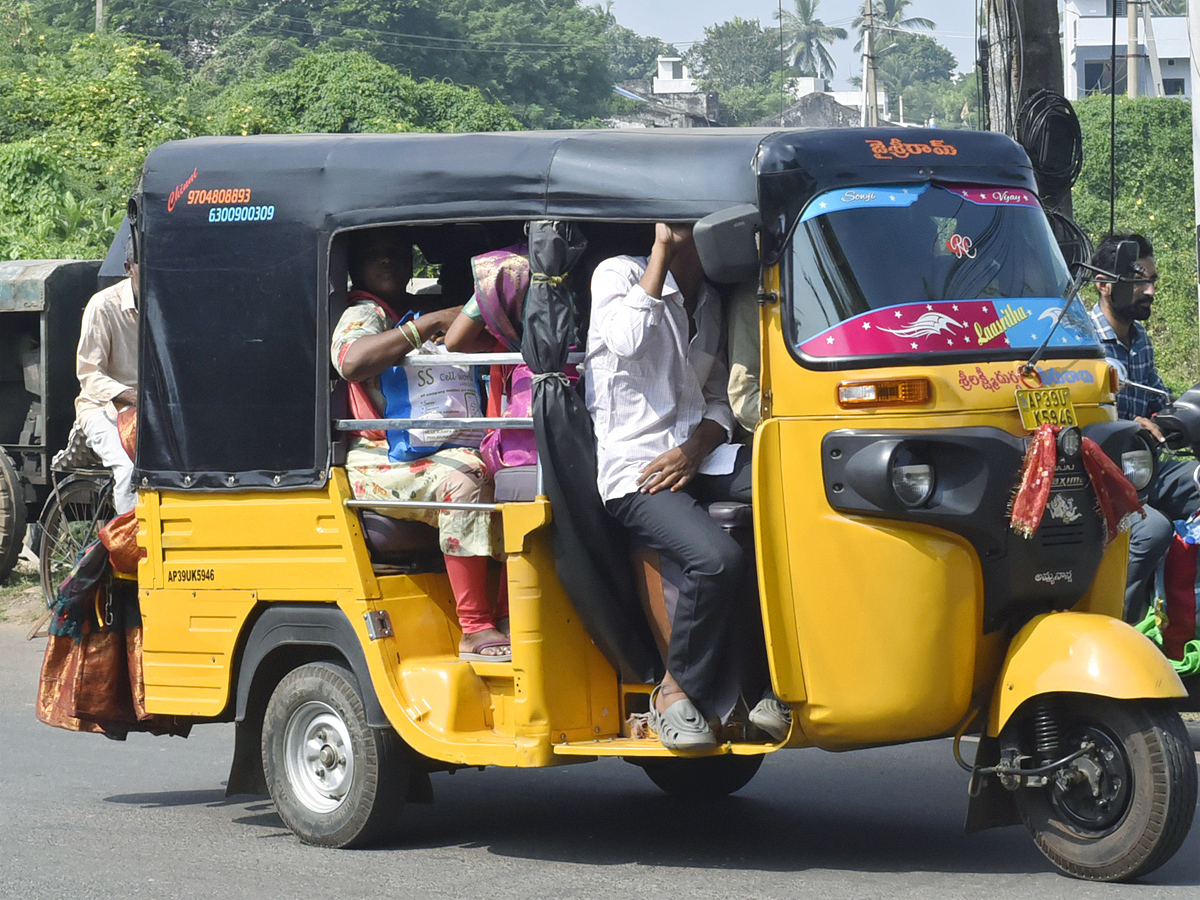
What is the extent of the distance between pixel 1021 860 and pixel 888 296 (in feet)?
6.21

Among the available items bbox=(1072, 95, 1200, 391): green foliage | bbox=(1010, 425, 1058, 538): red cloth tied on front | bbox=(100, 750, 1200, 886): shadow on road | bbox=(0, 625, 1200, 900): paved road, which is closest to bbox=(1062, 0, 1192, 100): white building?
bbox=(1072, 95, 1200, 391): green foliage

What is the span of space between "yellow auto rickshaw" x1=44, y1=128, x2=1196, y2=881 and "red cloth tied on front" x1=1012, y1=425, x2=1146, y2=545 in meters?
0.02

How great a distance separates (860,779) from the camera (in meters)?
6.98

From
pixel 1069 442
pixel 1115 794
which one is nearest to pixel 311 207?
pixel 1069 442

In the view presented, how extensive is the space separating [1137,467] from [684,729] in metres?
1.69

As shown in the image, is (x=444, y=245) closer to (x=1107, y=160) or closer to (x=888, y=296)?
(x=888, y=296)

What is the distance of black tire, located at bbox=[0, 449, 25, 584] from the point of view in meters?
11.6

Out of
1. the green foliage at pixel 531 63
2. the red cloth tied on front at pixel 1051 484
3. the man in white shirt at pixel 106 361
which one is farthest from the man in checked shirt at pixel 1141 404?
the green foliage at pixel 531 63

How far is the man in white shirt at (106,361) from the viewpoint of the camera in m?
8.77

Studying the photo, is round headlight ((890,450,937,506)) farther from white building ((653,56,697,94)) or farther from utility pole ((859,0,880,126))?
white building ((653,56,697,94))

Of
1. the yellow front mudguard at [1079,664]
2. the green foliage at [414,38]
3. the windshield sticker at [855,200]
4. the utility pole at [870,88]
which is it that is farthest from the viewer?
the green foliage at [414,38]

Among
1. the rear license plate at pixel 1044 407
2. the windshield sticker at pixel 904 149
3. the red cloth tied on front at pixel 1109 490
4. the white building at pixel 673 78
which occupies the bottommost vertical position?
the red cloth tied on front at pixel 1109 490

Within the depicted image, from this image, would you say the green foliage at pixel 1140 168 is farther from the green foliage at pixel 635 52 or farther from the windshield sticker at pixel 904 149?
the green foliage at pixel 635 52

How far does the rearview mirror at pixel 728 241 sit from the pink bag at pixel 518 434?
2.97ft
